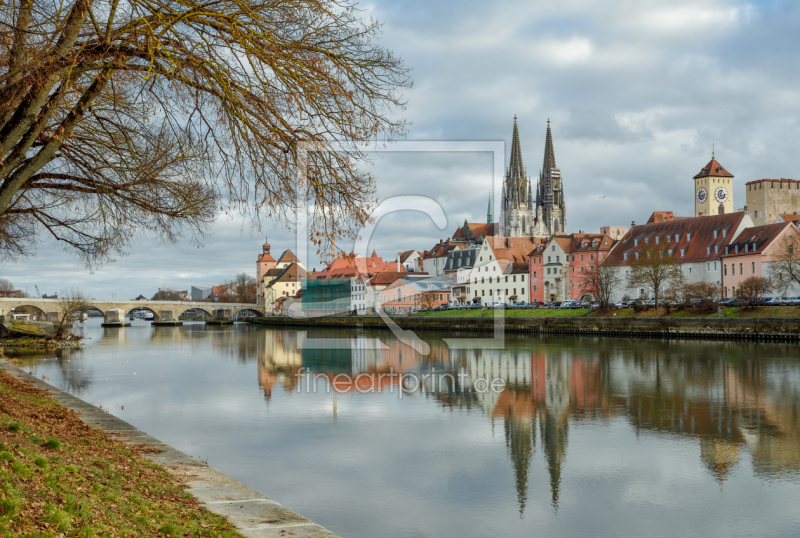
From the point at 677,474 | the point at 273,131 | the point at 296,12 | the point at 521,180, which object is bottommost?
the point at 677,474

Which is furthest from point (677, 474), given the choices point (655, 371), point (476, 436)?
point (655, 371)

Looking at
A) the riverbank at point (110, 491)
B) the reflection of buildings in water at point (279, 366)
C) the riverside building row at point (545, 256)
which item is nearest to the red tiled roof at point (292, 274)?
the riverside building row at point (545, 256)

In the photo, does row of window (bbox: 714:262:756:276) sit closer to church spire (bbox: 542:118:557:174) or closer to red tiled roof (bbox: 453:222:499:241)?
red tiled roof (bbox: 453:222:499:241)

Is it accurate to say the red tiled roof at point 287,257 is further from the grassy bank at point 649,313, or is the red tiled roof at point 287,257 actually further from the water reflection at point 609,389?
the water reflection at point 609,389

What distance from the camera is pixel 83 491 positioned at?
23.1 feet

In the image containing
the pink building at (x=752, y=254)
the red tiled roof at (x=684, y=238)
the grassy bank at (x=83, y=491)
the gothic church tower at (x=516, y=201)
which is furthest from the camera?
the gothic church tower at (x=516, y=201)

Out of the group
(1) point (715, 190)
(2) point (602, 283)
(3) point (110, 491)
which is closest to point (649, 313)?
(2) point (602, 283)

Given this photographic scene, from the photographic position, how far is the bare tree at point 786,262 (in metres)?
50.3

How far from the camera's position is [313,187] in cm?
834

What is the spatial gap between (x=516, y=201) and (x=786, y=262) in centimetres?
8596

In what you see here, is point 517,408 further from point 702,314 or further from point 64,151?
point 702,314

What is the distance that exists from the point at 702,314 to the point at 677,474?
41.0 meters

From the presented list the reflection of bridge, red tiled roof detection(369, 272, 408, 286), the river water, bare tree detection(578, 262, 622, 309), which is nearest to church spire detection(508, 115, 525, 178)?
red tiled roof detection(369, 272, 408, 286)

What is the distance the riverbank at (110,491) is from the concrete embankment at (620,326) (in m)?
41.0
